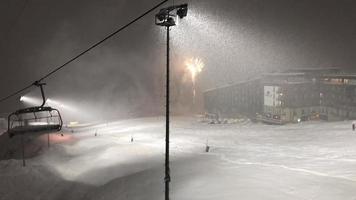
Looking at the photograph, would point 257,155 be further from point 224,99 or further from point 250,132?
point 224,99

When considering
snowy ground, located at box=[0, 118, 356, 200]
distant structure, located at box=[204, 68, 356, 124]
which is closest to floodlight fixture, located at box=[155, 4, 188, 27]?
snowy ground, located at box=[0, 118, 356, 200]

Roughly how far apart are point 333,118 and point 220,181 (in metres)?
40.5

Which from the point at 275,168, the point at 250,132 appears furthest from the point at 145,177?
the point at 250,132

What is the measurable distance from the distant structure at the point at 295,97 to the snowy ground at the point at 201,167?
35.1ft

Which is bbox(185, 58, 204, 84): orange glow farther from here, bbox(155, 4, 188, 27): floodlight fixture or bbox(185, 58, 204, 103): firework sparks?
bbox(155, 4, 188, 27): floodlight fixture

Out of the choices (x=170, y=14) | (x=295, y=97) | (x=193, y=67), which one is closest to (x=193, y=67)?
(x=193, y=67)

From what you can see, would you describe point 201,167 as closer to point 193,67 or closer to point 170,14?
point 170,14

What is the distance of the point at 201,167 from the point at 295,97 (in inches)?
1297

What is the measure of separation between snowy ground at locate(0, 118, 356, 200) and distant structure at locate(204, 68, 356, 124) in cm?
1071

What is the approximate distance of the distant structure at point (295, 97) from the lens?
50688mm

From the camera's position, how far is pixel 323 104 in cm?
5341

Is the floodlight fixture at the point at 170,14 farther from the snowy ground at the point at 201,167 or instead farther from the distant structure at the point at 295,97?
the distant structure at the point at 295,97

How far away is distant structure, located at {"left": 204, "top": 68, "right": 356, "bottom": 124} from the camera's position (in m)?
50.7

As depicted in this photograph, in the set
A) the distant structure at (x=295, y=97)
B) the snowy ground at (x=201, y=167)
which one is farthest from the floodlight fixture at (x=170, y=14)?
the distant structure at (x=295, y=97)
